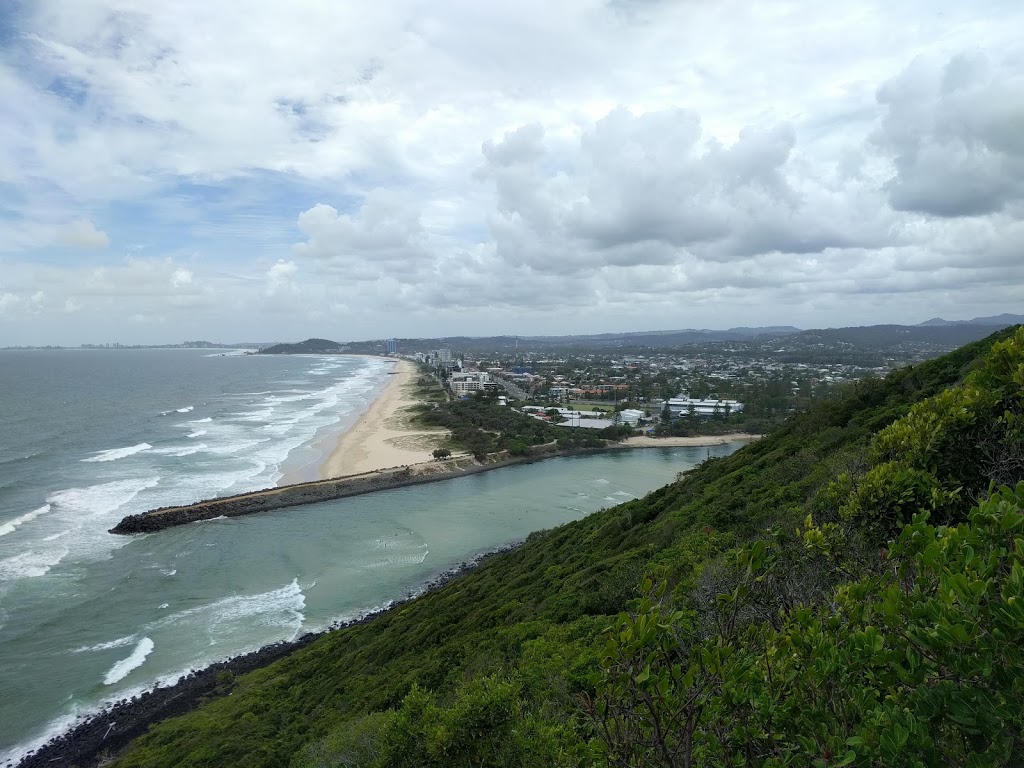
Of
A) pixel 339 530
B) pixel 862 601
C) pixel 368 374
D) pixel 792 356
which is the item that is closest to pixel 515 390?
pixel 368 374

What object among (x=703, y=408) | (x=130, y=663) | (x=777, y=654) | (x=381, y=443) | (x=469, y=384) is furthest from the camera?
(x=469, y=384)

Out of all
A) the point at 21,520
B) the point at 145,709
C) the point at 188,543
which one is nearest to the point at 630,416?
the point at 188,543

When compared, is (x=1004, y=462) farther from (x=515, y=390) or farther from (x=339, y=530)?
(x=515, y=390)

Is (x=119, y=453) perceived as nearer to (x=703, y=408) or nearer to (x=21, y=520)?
(x=21, y=520)

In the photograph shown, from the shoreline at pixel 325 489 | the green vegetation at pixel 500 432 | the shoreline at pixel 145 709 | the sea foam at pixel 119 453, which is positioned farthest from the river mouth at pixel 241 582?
the sea foam at pixel 119 453

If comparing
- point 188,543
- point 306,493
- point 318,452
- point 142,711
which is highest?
point 318,452

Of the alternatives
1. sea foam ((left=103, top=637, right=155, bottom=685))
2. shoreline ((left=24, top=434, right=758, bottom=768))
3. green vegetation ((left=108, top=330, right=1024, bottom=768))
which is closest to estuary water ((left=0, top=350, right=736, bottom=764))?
sea foam ((left=103, top=637, right=155, bottom=685))
